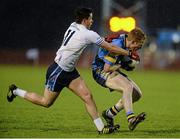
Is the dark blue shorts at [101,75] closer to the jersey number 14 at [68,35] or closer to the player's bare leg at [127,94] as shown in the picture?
the player's bare leg at [127,94]

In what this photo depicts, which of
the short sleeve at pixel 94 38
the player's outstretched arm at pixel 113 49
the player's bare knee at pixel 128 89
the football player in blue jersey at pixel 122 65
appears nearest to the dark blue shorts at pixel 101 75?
the football player in blue jersey at pixel 122 65

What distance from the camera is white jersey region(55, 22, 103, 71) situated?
12.2 meters

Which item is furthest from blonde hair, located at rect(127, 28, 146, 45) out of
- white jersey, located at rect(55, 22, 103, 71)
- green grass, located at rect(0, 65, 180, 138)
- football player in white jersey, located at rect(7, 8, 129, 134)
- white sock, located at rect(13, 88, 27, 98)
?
white sock, located at rect(13, 88, 27, 98)

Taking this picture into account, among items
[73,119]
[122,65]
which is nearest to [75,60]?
[122,65]

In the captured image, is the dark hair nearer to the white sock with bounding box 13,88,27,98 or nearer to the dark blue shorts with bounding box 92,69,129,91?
the dark blue shorts with bounding box 92,69,129,91

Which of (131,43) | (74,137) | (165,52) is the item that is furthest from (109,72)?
(165,52)

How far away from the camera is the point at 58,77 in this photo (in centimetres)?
1245

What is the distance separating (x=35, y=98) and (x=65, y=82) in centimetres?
80

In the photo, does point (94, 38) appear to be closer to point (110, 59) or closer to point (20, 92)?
point (110, 59)

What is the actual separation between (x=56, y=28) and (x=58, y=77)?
1923 inches

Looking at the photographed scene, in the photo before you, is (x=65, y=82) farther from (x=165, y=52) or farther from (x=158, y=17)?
(x=158, y=17)

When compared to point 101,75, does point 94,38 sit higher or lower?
higher

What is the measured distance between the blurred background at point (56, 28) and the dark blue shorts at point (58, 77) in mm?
37477

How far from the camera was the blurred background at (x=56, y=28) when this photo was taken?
5412cm
